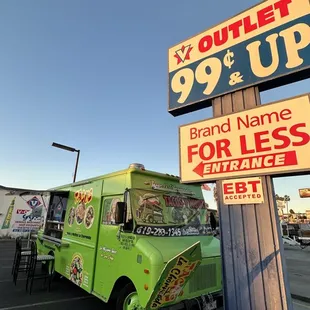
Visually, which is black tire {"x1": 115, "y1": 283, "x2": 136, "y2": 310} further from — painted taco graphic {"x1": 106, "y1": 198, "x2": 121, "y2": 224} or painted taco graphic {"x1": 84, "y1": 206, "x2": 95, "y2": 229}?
painted taco graphic {"x1": 84, "y1": 206, "x2": 95, "y2": 229}

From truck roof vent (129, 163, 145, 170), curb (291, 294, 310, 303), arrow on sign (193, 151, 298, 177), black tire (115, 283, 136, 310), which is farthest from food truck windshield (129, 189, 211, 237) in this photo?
curb (291, 294, 310, 303)

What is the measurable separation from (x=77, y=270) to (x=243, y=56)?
213 inches

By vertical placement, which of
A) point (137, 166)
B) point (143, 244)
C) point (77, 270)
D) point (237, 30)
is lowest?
point (77, 270)

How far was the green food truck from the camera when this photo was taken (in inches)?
131

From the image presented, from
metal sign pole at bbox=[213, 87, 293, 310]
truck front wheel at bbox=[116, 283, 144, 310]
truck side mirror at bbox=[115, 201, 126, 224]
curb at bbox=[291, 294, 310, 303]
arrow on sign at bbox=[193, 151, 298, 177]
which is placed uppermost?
arrow on sign at bbox=[193, 151, 298, 177]

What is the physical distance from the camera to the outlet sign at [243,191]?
8.21 feet

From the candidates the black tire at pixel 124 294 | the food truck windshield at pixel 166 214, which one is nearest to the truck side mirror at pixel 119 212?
the food truck windshield at pixel 166 214

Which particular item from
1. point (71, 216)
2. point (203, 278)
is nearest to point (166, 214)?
point (203, 278)

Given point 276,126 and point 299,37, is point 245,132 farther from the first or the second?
point 299,37

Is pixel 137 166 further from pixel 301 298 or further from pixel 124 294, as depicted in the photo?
pixel 301 298

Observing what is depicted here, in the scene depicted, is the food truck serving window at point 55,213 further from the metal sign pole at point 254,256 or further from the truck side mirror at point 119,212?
the metal sign pole at point 254,256

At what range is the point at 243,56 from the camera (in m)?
2.95

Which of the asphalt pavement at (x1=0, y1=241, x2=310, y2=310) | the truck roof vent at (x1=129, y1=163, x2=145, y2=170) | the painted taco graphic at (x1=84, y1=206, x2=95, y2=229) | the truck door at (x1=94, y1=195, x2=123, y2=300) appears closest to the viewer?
the truck door at (x1=94, y1=195, x2=123, y2=300)

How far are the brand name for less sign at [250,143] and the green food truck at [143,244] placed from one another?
1065mm
